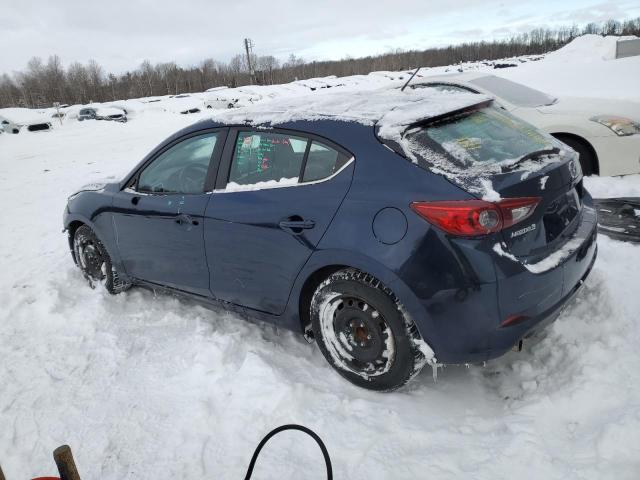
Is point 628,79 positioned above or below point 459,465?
above

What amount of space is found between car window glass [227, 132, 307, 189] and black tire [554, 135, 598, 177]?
4.25 metres

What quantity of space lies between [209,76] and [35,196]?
277ft

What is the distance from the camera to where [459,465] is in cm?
227

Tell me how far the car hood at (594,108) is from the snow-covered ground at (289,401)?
2468 mm

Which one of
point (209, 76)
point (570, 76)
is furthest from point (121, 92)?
Result: point (570, 76)

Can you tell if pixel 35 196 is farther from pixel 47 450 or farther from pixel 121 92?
pixel 121 92

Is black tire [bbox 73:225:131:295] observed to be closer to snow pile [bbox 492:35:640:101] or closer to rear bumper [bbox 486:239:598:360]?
rear bumper [bbox 486:239:598:360]

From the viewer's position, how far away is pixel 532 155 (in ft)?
8.84

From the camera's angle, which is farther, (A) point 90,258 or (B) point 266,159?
(A) point 90,258

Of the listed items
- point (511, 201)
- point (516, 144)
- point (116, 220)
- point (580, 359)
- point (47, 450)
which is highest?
point (516, 144)

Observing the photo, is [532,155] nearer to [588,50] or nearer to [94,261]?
[94,261]

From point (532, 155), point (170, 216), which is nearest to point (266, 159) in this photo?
point (170, 216)

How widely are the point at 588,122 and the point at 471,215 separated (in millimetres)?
4427

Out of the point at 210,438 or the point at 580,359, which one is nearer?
the point at 210,438
